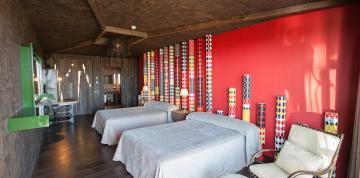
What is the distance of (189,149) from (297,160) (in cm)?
122

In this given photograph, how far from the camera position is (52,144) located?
4.05 m

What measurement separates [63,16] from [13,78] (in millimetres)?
1637

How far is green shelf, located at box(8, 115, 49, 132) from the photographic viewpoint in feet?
5.55

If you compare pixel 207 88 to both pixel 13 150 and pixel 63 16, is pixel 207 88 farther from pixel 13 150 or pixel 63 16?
pixel 13 150

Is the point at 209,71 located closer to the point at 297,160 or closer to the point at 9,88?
the point at 297,160

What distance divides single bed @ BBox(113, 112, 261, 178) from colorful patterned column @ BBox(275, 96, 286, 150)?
1.42 ft

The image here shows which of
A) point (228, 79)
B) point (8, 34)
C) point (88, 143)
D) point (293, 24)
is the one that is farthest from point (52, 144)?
point (293, 24)

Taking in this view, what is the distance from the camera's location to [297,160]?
203 cm

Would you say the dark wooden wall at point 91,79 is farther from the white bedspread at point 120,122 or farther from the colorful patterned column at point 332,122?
the colorful patterned column at point 332,122

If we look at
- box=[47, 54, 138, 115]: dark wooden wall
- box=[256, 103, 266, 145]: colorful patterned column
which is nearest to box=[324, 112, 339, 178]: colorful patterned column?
box=[256, 103, 266, 145]: colorful patterned column

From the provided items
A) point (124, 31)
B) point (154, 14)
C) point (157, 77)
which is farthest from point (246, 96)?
point (157, 77)

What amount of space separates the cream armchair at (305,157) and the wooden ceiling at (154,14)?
1.70 metres

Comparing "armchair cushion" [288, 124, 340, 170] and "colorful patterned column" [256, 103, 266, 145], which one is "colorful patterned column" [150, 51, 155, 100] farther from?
"armchair cushion" [288, 124, 340, 170]

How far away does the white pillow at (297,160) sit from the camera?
1899mm
